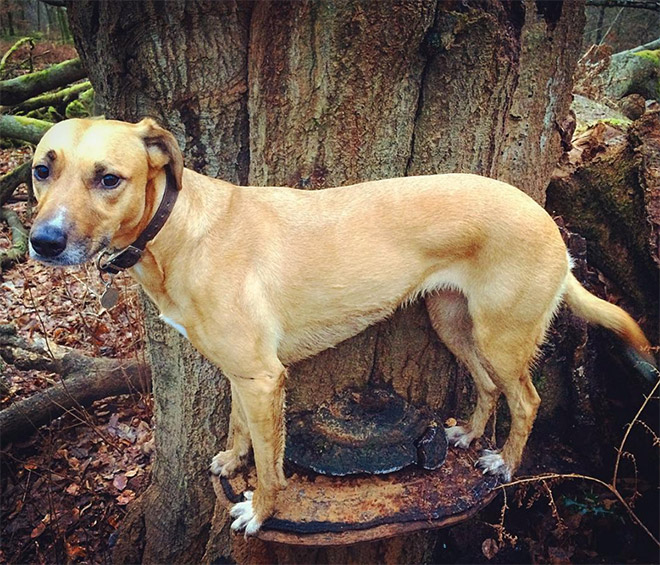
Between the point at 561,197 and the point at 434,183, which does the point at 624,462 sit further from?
the point at 434,183

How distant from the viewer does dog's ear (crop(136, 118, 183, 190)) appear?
211 cm

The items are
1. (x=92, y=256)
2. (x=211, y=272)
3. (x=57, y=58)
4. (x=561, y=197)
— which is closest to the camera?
(x=92, y=256)

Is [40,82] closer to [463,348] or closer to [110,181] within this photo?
[110,181]

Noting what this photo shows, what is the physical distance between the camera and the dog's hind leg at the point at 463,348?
2.87 meters

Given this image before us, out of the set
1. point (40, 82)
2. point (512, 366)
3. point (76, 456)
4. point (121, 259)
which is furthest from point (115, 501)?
point (40, 82)

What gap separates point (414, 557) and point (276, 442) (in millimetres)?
1481

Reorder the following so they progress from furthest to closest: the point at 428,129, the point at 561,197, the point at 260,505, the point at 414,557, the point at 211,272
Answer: the point at 561,197, the point at 414,557, the point at 428,129, the point at 260,505, the point at 211,272

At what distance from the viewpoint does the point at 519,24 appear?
2514 mm

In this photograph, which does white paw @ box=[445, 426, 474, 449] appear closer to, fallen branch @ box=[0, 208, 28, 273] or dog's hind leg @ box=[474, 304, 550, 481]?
dog's hind leg @ box=[474, 304, 550, 481]

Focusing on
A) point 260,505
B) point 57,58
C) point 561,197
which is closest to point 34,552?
point 260,505

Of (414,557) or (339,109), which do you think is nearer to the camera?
(339,109)

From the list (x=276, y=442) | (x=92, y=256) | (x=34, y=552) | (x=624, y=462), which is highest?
(x=92, y=256)

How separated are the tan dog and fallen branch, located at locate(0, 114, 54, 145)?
20.0 ft

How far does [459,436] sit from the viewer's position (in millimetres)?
3016
